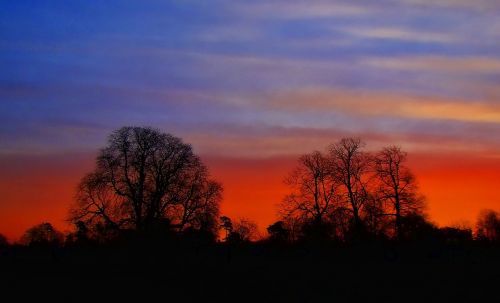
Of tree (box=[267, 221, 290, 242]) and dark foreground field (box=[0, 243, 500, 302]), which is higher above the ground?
tree (box=[267, 221, 290, 242])

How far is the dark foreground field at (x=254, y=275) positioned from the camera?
25719mm

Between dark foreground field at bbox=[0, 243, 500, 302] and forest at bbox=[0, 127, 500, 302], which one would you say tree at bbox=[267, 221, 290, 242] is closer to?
forest at bbox=[0, 127, 500, 302]

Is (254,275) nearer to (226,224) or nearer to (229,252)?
(229,252)

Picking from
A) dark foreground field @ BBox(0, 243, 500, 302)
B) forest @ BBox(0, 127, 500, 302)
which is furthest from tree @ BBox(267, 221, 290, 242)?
dark foreground field @ BBox(0, 243, 500, 302)

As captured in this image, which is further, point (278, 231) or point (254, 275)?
point (278, 231)

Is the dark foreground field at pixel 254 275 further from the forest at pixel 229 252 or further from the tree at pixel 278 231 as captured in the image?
the tree at pixel 278 231

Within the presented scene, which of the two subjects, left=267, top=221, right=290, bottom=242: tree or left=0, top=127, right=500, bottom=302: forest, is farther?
left=267, top=221, right=290, bottom=242: tree

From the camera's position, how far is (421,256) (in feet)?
114

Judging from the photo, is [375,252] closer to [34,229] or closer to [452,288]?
[452,288]

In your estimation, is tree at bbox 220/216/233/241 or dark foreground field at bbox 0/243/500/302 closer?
dark foreground field at bbox 0/243/500/302

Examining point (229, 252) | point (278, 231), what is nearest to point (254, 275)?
point (229, 252)

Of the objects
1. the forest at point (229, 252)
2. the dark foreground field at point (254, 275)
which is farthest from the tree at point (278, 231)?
the dark foreground field at point (254, 275)

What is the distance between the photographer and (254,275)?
29.5m

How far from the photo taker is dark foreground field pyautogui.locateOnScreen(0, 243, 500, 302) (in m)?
25.7
